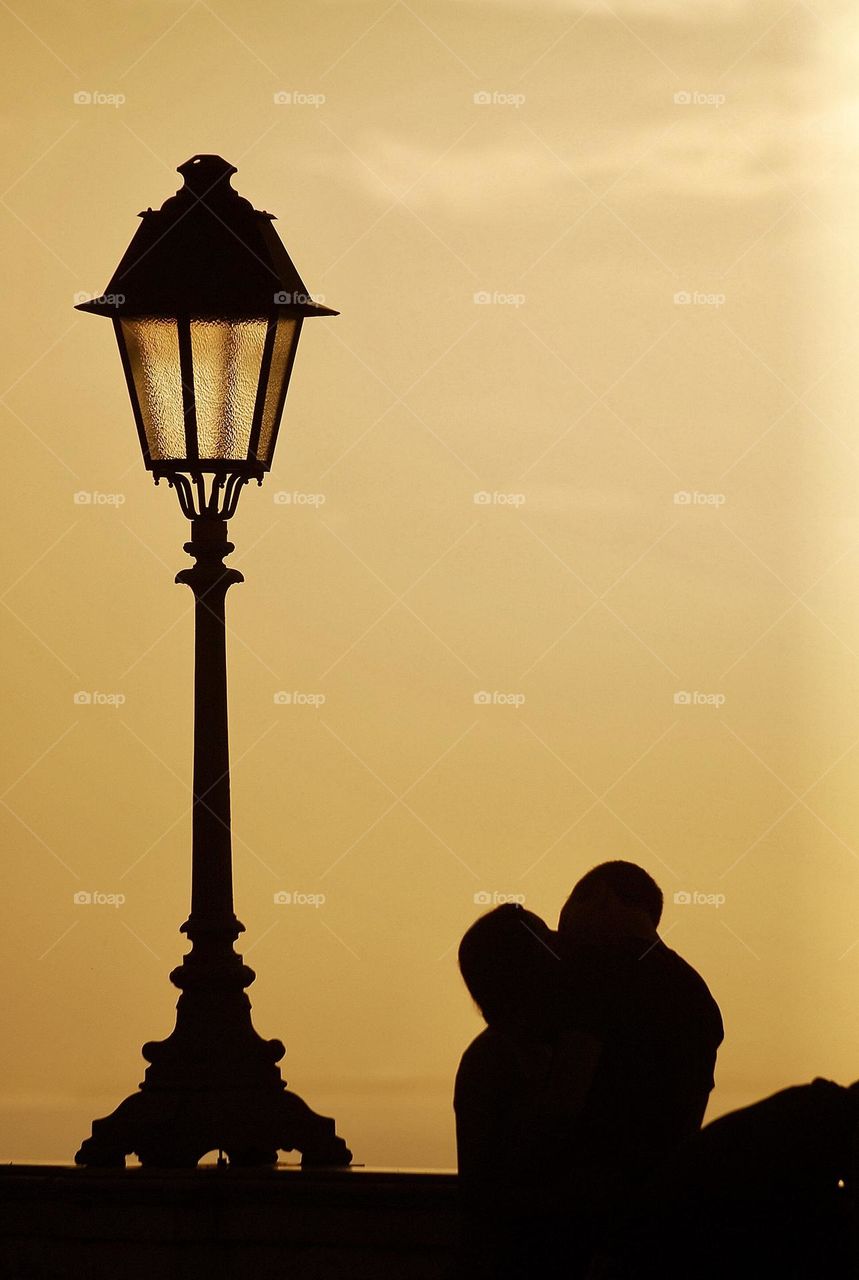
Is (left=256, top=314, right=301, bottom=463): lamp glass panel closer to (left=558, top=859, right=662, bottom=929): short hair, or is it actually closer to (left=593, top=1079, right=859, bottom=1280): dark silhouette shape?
(left=558, top=859, right=662, bottom=929): short hair

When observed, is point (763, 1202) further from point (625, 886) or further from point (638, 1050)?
point (625, 886)

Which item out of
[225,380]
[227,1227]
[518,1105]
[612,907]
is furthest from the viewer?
[225,380]

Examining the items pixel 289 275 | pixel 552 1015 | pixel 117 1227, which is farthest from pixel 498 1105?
pixel 289 275

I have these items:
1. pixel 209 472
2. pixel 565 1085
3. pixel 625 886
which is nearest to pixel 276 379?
pixel 209 472

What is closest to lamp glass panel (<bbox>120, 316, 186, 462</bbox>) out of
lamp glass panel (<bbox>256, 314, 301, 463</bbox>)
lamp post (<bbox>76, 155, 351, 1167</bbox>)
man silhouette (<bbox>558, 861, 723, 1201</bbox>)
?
lamp post (<bbox>76, 155, 351, 1167</bbox>)

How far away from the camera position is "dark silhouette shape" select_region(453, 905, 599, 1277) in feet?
9.51

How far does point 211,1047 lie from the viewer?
388 cm

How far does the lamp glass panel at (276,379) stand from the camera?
3.83m

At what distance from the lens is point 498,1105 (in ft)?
9.72

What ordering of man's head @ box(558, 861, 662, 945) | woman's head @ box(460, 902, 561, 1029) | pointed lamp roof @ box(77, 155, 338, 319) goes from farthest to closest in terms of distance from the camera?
pointed lamp roof @ box(77, 155, 338, 319)
man's head @ box(558, 861, 662, 945)
woman's head @ box(460, 902, 561, 1029)

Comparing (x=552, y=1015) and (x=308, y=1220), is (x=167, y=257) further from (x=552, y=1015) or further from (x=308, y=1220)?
(x=308, y=1220)

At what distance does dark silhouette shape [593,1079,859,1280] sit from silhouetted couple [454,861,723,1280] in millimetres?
60

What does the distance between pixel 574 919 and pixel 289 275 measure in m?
1.69

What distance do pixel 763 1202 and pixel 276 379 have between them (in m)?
2.14
